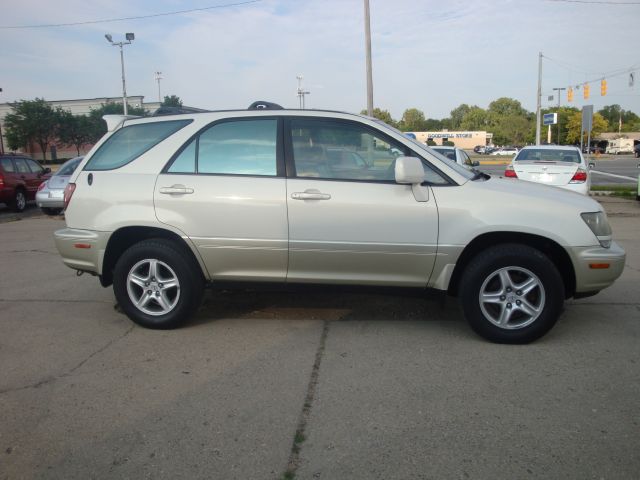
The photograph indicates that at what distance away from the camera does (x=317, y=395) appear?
3422 millimetres

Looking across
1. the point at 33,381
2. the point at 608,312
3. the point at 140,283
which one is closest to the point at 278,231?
the point at 140,283

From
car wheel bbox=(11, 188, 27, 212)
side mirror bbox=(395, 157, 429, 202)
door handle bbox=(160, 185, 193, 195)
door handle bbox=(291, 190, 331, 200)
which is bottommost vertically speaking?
car wheel bbox=(11, 188, 27, 212)

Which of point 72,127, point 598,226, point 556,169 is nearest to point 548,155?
point 556,169

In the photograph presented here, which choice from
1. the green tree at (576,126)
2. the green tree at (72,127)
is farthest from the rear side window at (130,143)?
the green tree at (576,126)

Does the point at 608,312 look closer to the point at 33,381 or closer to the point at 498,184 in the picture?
the point at 498,184

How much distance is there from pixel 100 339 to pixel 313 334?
5.78ft

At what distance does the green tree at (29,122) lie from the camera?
186 ft

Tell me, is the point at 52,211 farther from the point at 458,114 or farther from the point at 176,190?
the point at 458,114

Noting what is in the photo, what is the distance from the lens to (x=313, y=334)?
4.53 m

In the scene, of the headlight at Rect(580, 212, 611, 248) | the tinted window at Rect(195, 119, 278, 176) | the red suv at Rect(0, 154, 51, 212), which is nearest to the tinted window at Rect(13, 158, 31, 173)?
the red suv at Rect(0, 154, 51, 212)

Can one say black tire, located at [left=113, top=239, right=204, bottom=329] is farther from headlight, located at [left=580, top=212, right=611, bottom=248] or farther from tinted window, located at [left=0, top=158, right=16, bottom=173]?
tinted window, located at [left=0, top=158, right=16, bottom=173]

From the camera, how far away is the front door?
13.8 ft

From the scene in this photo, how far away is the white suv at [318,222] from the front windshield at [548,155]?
7.94 metres

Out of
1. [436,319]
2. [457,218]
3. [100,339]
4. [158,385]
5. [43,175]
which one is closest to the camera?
[158,385]
